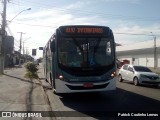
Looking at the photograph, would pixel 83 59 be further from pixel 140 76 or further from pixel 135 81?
pixel 135 81

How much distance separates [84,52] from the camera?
14125 millimetres

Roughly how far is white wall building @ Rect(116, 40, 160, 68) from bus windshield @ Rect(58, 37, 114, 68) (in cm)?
5235

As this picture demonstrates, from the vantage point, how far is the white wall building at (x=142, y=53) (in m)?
69.6

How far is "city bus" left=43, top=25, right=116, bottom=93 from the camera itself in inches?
547

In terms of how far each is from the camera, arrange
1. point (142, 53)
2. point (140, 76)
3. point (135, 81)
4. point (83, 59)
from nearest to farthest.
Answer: point (83, 59) < point (140, 76) < point (135, 81) < point (142, 53)

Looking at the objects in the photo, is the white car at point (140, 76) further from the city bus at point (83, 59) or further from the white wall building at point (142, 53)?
the white wall building at point (142, 53)

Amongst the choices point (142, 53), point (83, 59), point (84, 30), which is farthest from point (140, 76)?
point (142, 53)

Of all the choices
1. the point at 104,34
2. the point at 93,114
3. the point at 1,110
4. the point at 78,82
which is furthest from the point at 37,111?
the point at 104,34

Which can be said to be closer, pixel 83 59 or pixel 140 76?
pixel 83 59

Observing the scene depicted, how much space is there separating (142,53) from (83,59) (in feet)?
215

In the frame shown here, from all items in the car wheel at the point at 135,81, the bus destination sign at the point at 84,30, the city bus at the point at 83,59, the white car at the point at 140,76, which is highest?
the bus destination sign at the point at 84,30

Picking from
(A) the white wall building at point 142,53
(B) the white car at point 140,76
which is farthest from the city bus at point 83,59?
(A) the white wall building at point 142,53

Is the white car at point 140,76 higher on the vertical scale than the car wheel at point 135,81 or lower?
higher

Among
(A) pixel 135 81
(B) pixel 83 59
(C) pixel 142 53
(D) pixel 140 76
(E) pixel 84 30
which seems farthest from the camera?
(C) pixel 142 53
